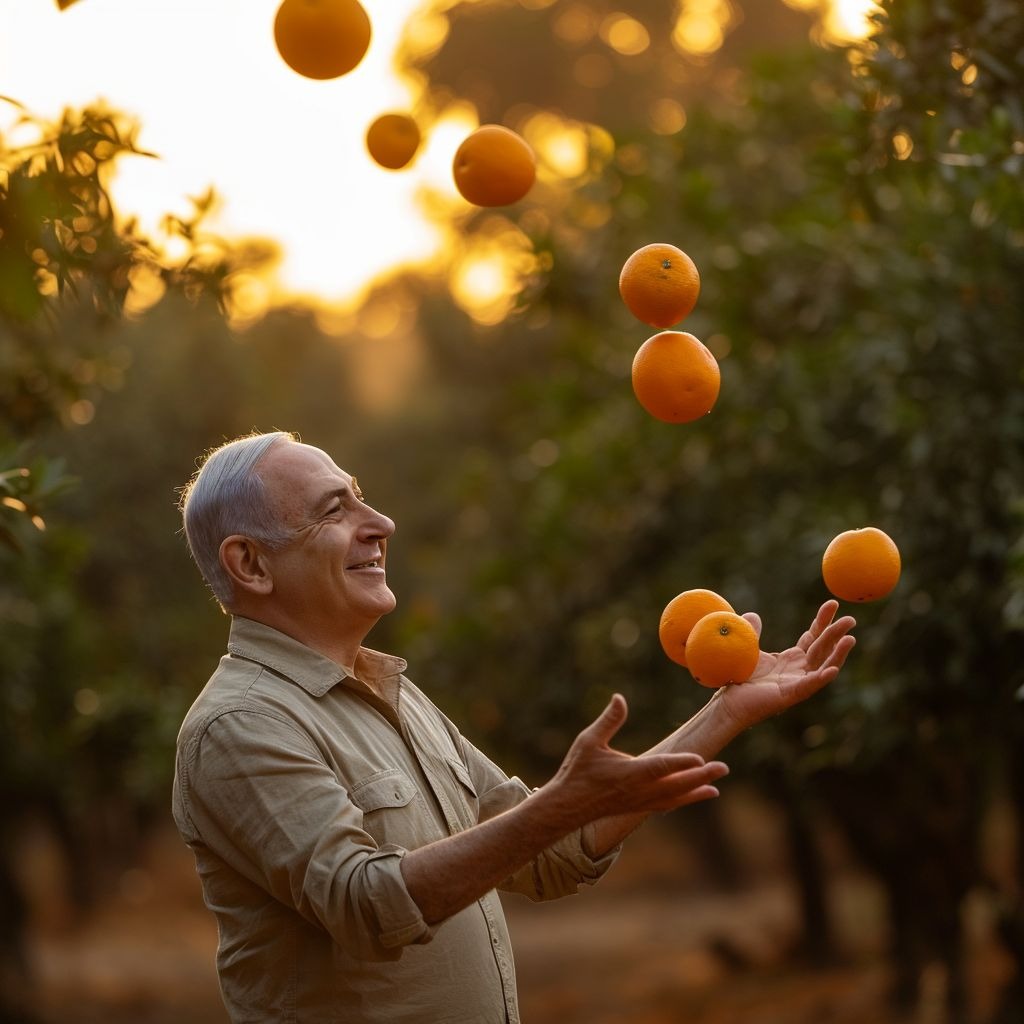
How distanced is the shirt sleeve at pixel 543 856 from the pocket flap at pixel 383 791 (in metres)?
0.31

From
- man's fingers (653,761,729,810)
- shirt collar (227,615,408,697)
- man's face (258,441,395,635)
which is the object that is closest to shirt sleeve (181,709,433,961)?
shirt collar (227,615,408,697)

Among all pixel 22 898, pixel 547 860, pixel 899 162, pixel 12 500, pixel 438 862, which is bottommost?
pixel 22 898

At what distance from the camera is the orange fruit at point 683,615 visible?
9.88 feet

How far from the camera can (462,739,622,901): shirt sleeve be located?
9.44 feet

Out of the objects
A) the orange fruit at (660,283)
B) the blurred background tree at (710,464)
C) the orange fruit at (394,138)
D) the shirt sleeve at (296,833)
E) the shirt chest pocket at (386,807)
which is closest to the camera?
the shirt sleeve at (296,833)

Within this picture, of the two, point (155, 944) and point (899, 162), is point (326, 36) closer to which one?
point (899, 162)

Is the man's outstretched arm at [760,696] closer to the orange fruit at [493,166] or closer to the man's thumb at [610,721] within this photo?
the man's thumb at [610,721]

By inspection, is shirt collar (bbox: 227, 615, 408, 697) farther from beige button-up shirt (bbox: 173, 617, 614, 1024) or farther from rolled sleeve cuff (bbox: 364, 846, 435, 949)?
rolled sleeve cuff (bbox: 364, 846, 435, 949)

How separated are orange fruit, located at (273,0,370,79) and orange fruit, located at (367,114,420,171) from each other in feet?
1.15

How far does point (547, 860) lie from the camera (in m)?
2.91

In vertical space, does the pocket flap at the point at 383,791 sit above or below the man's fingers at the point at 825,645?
below

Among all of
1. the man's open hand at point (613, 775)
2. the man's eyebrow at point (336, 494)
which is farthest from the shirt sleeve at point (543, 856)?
the man's eyebrow at point (336, 494)

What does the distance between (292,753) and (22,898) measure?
14256 mm

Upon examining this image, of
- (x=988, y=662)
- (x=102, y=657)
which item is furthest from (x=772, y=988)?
(x=988, y=662)
